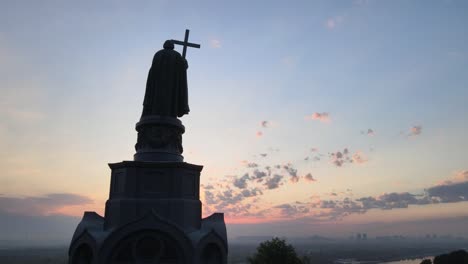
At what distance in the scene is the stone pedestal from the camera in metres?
10.7

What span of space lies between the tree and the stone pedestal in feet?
74.0

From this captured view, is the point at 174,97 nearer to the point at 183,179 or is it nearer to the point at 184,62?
the point at 184,62

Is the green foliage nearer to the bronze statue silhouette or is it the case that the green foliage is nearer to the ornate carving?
the bronze statue silhouette

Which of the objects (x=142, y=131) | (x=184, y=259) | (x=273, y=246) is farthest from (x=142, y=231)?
(x=273, y=246)

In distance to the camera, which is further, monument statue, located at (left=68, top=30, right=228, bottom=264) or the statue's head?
the statue's head

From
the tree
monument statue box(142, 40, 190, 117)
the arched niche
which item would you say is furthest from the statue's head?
the tree

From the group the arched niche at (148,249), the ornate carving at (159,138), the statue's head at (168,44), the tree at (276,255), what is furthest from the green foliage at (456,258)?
the statue's head at (168,44)

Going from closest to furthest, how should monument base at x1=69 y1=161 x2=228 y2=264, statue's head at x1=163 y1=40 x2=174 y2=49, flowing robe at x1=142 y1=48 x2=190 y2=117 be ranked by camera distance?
monument base at x1=69 y1=161 x2=228 y2=264 → flowing robe at x1=142 y1=48 x2=190 y2=117 → statue's head at x1=163 y1=40 x2=174 y2=49

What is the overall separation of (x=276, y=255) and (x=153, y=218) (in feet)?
80.7

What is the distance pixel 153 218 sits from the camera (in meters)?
10.8

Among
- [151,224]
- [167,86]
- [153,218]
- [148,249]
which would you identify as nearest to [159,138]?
[167,86]

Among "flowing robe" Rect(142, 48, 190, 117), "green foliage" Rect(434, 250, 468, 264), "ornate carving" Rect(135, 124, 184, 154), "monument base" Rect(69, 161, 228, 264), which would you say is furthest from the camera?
"green foliage" Rect(434, 250, 468, 264)

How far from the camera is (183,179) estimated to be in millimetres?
11766

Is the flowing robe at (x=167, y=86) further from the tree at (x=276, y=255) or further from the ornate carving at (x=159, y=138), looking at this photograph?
the tree at (x=276, y=255)
